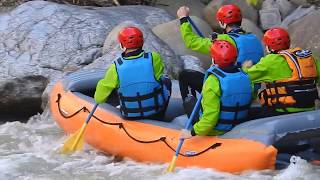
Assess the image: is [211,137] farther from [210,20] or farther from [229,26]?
[210,20]

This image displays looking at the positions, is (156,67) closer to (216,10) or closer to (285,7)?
(216,10)

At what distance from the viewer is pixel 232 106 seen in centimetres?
572

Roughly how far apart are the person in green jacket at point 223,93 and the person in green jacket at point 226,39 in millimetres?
883

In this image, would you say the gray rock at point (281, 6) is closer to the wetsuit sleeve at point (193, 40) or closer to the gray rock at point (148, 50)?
the gray rock at point (148, 50)

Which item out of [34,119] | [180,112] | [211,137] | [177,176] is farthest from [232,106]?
[34,119]

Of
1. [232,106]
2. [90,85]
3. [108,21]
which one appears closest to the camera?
[232,106]

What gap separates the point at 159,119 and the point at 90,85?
154 cm

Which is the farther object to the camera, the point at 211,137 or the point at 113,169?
the point at 113,169

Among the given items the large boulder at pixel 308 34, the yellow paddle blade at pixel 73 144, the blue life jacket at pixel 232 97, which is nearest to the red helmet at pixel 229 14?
the blue life jacket at pixel 232 97

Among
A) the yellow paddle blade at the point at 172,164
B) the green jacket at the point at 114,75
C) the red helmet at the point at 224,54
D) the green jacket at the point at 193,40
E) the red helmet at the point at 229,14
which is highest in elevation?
the red helmet at the point at 229,14

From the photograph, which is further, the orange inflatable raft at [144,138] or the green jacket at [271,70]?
the green jacket at [271,70]

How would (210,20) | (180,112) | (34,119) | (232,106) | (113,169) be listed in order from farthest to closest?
(210,20)
(34,119)
(180,112)
(113,169)
(232,106)

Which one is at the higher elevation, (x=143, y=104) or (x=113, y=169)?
(x=143, y=104)

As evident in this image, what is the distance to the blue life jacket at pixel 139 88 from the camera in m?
6.41
